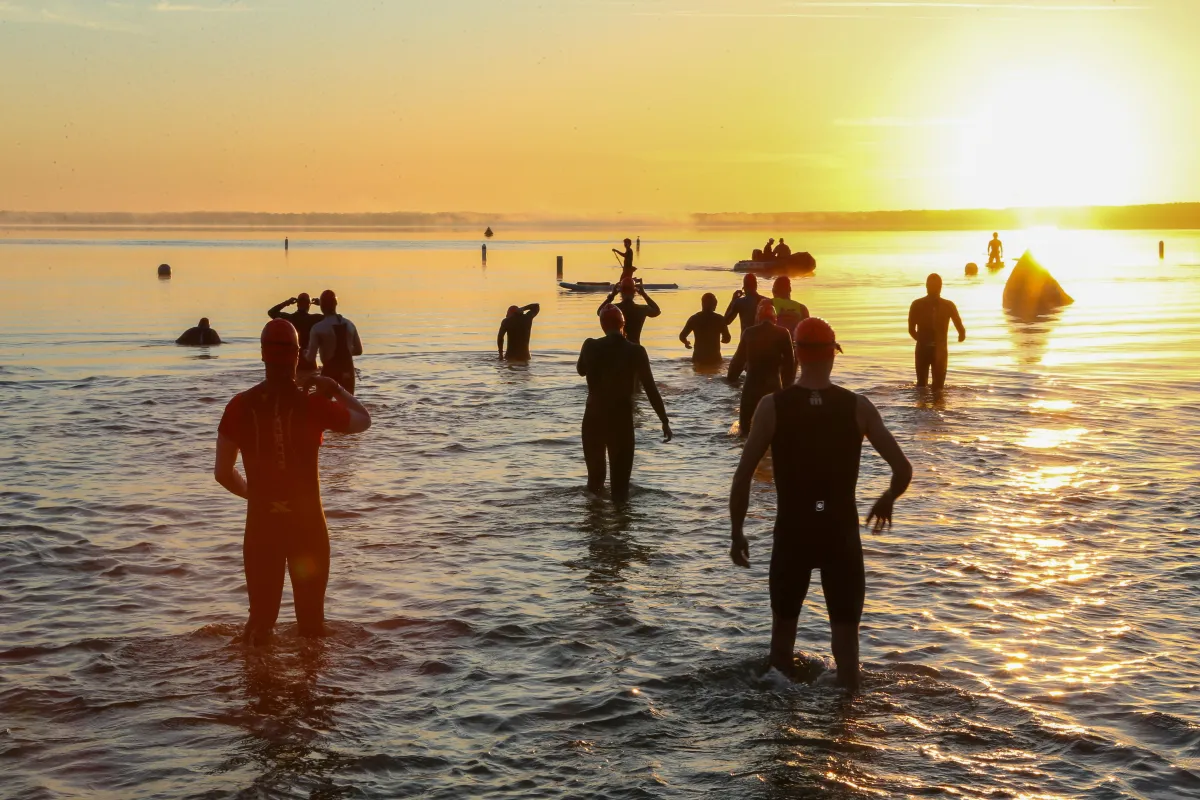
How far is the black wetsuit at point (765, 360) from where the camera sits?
1453cm

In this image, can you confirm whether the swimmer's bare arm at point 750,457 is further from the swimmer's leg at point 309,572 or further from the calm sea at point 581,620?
the swimmer's leg at point 309,572

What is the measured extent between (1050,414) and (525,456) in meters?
8.85

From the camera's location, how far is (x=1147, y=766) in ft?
20.7

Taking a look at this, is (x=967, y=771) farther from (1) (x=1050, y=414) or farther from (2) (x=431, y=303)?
(2) (x=431, y=303)

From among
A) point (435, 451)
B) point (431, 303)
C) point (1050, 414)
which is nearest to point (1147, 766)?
point (435, 451)

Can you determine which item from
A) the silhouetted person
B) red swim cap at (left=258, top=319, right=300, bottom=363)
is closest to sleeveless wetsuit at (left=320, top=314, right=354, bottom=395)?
red swim cap at (left=258, top=319, right=300, bottom=363)

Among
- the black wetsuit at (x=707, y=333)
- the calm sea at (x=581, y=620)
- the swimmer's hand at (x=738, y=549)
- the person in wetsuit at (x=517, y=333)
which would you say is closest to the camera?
the calm sea at (x=581, y=620)

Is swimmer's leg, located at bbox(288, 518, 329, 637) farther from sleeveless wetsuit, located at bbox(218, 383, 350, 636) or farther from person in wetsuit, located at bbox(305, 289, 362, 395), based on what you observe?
person in wetsuit, located at bbox(305, 289, 362, 395)

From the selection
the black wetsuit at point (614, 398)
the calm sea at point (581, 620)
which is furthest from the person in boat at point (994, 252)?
the black wetsuit at point (614, 398)

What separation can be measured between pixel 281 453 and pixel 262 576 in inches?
33.2

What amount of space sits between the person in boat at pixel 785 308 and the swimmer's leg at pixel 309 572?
8756 mm

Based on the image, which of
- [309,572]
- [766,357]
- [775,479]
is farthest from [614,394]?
[309,572]

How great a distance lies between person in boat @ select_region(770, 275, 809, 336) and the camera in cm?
1546

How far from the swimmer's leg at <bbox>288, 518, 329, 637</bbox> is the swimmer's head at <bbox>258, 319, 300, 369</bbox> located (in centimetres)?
106
